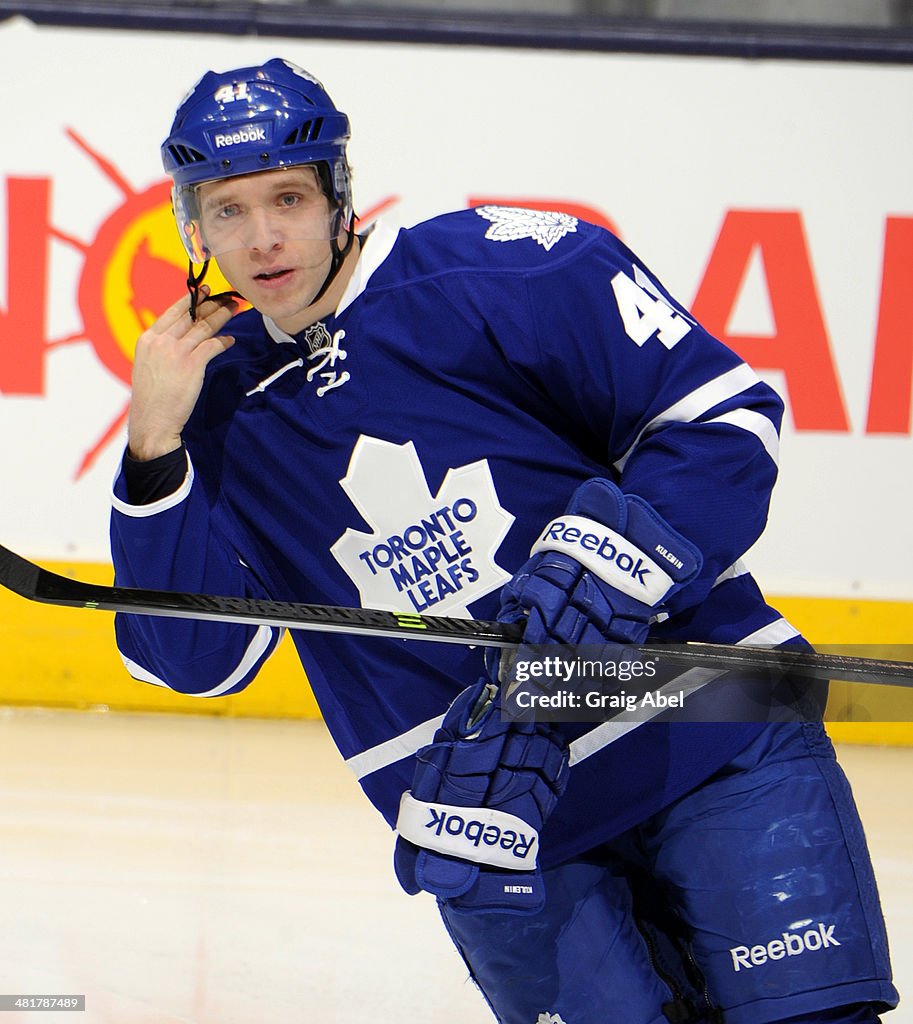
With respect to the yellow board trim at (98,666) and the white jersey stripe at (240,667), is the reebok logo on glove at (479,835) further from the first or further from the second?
the yellow board trim at (98,666)

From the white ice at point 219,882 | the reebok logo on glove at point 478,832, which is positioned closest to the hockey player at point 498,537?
the reebok logo on glove at point 478,832

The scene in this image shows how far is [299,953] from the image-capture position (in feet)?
8.23

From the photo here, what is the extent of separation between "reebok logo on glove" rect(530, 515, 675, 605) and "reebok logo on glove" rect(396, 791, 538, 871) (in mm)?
231

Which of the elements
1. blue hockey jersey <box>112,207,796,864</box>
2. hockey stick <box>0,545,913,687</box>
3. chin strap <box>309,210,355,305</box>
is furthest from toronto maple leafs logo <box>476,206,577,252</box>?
hockey stick <box>0,545,913,687</box>

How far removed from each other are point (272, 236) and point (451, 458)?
0.93ft

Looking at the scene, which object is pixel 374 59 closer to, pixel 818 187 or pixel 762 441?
pixel 818 187

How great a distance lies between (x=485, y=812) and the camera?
4.45 feet

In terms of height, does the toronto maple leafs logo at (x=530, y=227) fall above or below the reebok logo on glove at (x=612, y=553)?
above

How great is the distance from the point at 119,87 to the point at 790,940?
291cm

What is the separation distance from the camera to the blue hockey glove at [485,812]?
1.36m

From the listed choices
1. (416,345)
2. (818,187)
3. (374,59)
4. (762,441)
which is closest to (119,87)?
(374,59)

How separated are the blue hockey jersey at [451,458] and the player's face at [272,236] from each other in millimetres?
48

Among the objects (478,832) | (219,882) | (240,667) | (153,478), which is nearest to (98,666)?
(219,882)

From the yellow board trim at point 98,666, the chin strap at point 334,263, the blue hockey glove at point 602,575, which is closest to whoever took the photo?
the blue hockey glove at point 602,575
